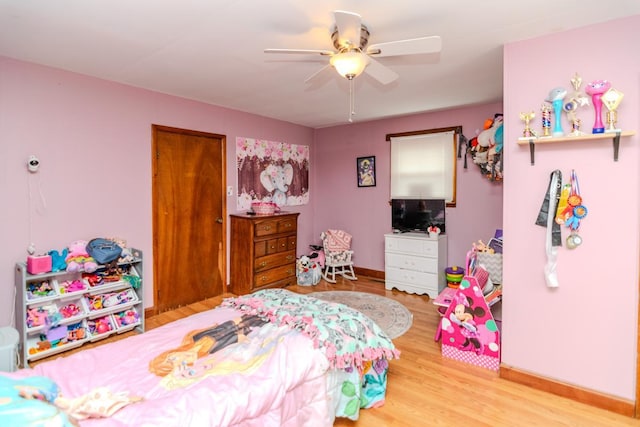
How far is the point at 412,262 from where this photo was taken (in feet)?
14.6

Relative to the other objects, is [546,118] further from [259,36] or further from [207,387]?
[207,387]

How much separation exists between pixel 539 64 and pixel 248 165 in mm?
3397

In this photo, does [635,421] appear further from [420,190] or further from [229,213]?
[229,213]

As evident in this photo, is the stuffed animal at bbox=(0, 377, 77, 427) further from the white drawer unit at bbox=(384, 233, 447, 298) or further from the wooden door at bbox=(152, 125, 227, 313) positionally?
the white drawer unit at bbox=(384, 233, 447, 298)

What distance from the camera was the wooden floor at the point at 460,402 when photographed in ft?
6.56

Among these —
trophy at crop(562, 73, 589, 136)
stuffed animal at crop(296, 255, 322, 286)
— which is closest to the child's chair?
stuffed animal at crop(296, 255, 322, 286)

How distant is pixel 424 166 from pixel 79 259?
4.04m

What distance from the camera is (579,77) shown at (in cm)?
211

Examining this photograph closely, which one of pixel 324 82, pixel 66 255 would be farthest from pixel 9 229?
pixel 324 82

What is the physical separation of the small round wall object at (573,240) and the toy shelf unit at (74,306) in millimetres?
3474

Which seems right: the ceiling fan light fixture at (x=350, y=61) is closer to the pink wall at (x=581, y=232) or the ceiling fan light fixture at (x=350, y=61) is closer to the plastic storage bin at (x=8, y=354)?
the pink wall at (x=581, y=232)

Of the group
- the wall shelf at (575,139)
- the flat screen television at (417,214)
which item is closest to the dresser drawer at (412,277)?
the flat screen television at (417,214)

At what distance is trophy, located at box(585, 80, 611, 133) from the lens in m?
2.01

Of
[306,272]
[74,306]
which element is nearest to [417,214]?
[306,272]
